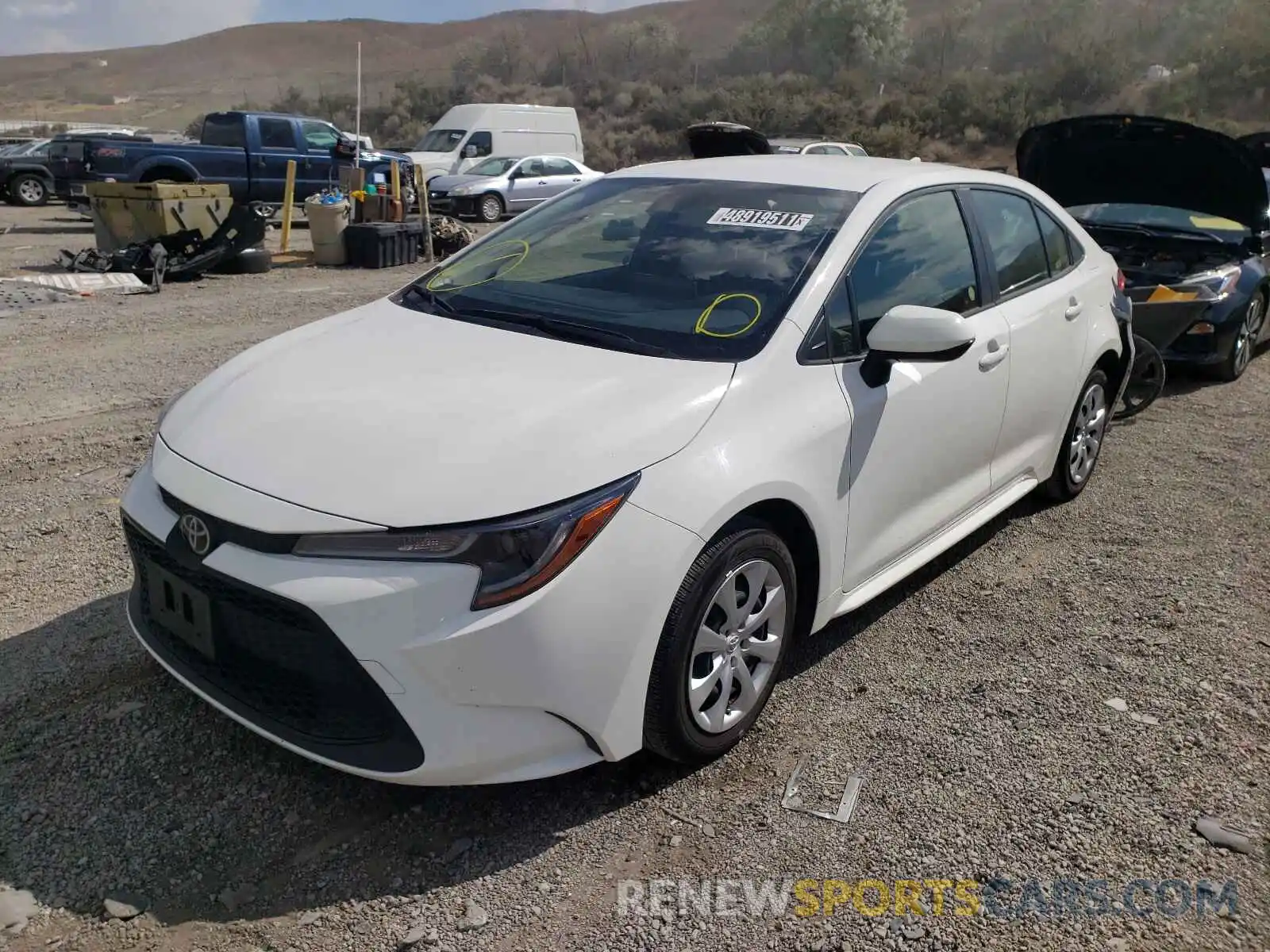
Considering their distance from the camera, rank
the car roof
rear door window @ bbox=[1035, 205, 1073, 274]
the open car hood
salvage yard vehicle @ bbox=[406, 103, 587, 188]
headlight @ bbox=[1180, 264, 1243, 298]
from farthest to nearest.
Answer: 1. salvage yard vehicle @ bbox=[406, 103, 587, 188]
2. the open car hood
3. headlight @ bbox=[1180, 264, 1243, 298]
4. rear door window @ bbox=[1035, 205, 1073, 274]
5. the car roof

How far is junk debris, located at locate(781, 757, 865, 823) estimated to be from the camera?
277 centimetres

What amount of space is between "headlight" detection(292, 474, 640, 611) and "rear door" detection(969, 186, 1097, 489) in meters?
2.37

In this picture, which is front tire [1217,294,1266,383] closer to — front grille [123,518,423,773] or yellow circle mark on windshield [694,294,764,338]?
yellow circle mark on windshield [694,294,764,338]

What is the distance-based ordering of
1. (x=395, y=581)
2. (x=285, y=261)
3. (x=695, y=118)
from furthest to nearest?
(x=695, y=118) → (x=285, y=261) → (x=395, y=581)

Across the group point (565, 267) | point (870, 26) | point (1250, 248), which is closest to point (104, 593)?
point (565, 267)

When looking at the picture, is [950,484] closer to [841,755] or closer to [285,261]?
[841,755]

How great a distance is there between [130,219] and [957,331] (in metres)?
11.3

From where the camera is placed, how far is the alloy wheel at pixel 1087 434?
4.89m

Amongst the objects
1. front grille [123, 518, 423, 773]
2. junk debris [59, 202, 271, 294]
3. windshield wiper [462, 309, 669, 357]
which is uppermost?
windshield wiper [462, 309, 669, 357]

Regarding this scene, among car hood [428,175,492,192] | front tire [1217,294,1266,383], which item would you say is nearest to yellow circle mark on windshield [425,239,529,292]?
front tire [1217,294,1266,383]

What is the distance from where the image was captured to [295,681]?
96.4 inches

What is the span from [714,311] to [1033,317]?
1712 millimetres

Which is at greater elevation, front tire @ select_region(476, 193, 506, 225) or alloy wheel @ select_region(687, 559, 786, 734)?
alloy wheel @ select_region(687, 559, 786, 734)

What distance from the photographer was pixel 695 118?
4225cm
